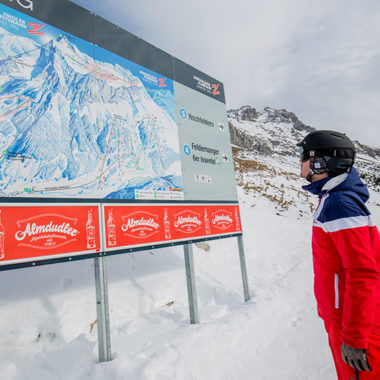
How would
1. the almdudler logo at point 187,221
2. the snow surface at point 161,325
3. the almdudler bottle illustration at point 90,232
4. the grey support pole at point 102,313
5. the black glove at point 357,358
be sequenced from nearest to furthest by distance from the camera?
the black glove at point 357,358, the snow surface at point 161,325, the grey support pole at point 102,313, the almdudler bottle illustration at point 90,232, the almdudler logo at point 187,221

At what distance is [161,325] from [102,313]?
184 centimetres

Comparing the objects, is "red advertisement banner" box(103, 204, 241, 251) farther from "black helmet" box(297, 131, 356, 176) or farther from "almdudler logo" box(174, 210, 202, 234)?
"black helmet" box(297, 131, 356, 176)

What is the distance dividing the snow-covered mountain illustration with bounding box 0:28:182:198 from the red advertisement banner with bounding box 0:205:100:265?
26cm

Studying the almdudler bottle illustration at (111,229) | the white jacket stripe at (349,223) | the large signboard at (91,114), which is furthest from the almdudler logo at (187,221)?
the white jacket stripe at (349,223)

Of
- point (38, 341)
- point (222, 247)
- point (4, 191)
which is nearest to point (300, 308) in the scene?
point (222, 247)

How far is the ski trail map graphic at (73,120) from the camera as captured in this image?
12.7 ft

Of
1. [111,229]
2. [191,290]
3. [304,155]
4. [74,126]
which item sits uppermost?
[74,126]

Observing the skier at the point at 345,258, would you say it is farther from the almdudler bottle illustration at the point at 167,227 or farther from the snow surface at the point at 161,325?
the almdudler bottle illustration at the point at 167,227

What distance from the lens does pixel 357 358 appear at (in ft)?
6.50

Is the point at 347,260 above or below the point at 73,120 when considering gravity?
below

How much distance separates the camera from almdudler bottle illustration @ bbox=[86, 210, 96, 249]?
4.35 m

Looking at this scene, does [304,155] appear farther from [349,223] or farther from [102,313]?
[102,313]

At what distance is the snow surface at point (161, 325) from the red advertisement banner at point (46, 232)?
1.74 metres

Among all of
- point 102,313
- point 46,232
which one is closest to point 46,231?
point 46,232
